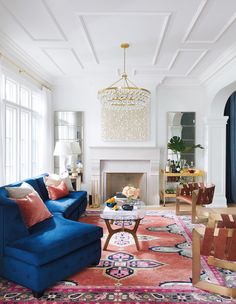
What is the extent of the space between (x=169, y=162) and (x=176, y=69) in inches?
81.4

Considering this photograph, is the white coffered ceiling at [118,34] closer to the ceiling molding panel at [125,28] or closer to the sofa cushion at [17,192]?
the ceiling molding panel at [125,28]

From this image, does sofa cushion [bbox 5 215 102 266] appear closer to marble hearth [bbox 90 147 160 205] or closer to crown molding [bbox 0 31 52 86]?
crown molding [bbox 0 31 52 86]

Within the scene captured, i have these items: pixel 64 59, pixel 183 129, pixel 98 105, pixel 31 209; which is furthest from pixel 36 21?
pixel 183 129

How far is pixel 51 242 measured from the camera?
262cm

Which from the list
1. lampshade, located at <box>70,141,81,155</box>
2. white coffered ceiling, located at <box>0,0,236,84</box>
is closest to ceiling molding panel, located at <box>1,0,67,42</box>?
white coffered ceiling, located at <box>0,0,236,84</box>

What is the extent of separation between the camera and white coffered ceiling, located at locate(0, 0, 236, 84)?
3131 mm

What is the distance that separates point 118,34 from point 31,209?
259 centimetres

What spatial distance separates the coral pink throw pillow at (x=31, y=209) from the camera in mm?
3070

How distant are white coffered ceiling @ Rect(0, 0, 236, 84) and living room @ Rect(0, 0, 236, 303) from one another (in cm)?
2

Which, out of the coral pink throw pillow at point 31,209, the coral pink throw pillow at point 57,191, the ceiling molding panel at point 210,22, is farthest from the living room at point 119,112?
the coral pink throw pillow at point 31,209

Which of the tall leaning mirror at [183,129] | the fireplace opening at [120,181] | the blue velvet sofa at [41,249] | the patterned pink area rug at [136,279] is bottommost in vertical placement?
the patterned pink area rug at [136,279]

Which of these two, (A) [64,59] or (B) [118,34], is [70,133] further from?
(B) [118,34]

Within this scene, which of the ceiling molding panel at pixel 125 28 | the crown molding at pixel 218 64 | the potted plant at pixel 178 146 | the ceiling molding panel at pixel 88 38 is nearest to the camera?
the ceiling molding panel at pixel 125 28

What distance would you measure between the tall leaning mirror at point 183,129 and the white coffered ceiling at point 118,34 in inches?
43.4
